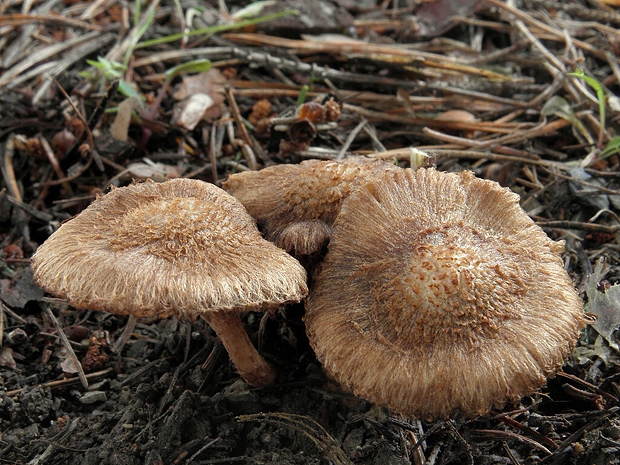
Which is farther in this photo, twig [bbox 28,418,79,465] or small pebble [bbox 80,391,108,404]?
small pebble [bbox 80,391,108,404]

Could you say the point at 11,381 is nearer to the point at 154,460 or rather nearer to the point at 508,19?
the point at 154,460

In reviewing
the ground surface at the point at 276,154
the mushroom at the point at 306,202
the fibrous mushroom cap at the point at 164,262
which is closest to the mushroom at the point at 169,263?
the fibrous mushroom cap at the point at 164,262

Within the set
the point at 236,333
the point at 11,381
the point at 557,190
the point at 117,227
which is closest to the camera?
the point at 117,227

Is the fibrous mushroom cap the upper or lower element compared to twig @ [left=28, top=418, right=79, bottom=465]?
upper

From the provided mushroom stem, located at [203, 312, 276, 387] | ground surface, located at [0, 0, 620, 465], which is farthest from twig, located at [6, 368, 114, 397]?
mushroom stem, located at [203, 312, 276, 387]

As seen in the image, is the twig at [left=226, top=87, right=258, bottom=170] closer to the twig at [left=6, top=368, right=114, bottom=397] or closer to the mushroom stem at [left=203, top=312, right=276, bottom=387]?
the mushroom stem at [left=203, top=312, right=276, bottom=387]

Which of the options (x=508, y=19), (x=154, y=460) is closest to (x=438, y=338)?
(x=154, y=460)
